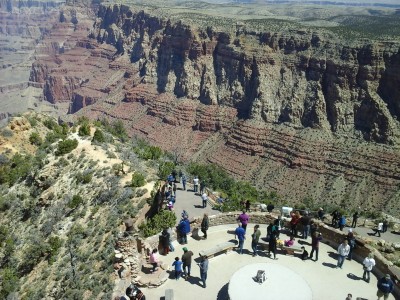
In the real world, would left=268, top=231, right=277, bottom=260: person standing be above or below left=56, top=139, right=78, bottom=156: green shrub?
above

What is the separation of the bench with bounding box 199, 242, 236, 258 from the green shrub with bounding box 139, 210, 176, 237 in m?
5.31

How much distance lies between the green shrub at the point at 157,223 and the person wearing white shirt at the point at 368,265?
13029mm

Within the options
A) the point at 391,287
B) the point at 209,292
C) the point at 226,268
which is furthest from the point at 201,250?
the point at 391,287

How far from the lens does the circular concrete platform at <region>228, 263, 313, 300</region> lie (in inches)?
791

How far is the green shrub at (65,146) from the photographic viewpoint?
4200 cm

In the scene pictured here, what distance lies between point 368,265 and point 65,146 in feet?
99.6

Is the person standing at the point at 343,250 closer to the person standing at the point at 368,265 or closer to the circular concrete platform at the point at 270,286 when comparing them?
the person standing at the point at 368,265

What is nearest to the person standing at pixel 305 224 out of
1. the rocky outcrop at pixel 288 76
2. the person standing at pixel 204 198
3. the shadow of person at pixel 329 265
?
the shadow of person at pixel 329 265

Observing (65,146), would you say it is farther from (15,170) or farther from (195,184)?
(195,184)

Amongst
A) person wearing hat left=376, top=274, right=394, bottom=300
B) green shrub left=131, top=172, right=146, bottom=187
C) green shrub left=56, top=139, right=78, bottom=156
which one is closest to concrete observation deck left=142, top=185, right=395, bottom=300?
person wearing hat left=376, top=274, right=394, bottom=300

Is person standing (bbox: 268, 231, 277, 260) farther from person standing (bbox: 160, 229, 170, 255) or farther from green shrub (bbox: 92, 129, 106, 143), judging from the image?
Answer: green shrub (bbox: 92, 129, 106, 143)

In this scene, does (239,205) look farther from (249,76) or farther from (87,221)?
(249,76)

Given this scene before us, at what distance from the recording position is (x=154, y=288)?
22234mm

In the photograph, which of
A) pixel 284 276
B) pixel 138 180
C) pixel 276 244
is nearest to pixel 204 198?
pixel 138 180
